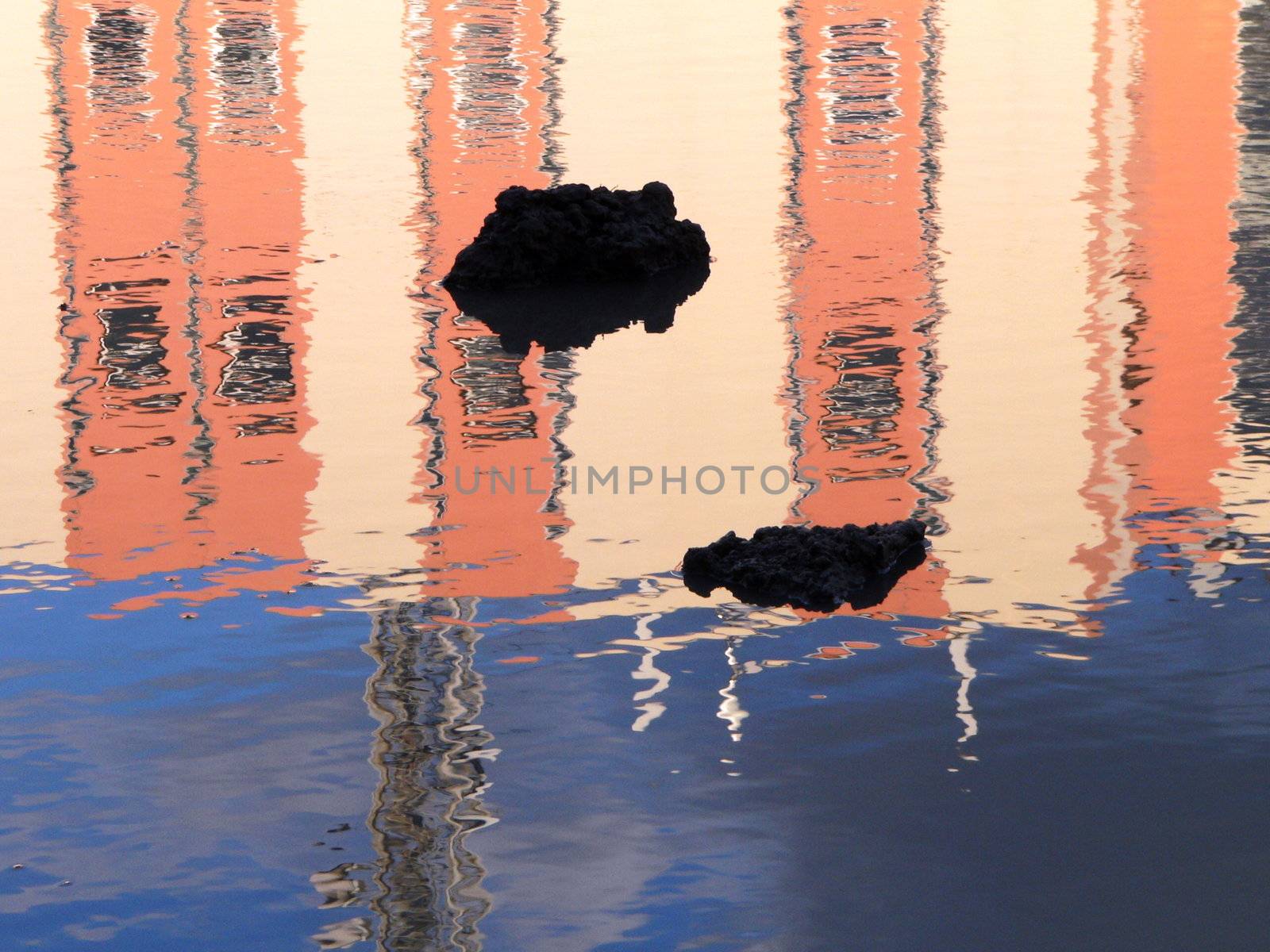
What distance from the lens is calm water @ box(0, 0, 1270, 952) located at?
150 inches

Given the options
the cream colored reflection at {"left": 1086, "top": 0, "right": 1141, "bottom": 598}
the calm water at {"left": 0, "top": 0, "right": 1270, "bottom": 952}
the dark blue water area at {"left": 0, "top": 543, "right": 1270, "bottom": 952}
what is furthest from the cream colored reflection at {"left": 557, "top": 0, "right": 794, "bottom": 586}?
the cream colored reflection at {"left": 1086, "top": 0, "right": 1141, "bottom": 598}

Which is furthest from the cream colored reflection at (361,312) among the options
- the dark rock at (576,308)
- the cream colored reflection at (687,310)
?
the cream colored reflection at (687,310)

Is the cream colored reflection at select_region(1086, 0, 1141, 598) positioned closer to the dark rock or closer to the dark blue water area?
the dark blue water area

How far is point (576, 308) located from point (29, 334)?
2.57 m

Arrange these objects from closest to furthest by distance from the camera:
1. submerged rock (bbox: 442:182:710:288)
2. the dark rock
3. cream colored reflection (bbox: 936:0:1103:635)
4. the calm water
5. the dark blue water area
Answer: the dark blue water area, the calm water, cream colored reflection (bbox: 936:0:1103:635), the dark rock, submerged rock (bbox: 442:182:710:288)

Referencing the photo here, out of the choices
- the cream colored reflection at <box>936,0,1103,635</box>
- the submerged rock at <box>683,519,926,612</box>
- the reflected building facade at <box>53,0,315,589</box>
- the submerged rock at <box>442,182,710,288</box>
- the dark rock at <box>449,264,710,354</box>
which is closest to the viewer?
the submerged rock at <box>683,519,926,612</box>

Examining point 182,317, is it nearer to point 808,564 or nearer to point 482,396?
point 482,396

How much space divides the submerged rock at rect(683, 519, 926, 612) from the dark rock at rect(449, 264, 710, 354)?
9.39 feet

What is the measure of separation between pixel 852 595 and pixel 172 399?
10.6 feet

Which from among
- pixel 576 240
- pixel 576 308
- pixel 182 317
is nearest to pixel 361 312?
pixel 182 317

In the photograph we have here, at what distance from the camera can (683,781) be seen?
419cm

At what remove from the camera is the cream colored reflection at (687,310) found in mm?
6031

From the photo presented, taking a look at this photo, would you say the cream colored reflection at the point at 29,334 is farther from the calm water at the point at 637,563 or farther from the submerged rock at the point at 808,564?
the submerged rock at the point at 808,564

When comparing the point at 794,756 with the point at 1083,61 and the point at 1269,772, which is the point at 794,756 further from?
the point at 1083,61
